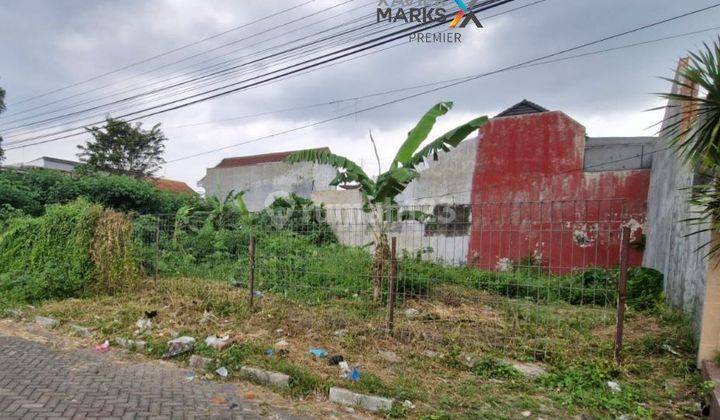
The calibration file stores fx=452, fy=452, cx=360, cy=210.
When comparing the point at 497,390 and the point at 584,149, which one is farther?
the point at 584,149

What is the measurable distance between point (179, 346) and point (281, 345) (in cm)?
122

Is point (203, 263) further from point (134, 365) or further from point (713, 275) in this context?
point (713, 275)

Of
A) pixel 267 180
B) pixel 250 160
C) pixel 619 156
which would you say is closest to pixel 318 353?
pixel 619 156

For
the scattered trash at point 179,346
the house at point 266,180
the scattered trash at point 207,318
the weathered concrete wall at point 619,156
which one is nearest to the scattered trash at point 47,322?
the scattered trash at point 207,318

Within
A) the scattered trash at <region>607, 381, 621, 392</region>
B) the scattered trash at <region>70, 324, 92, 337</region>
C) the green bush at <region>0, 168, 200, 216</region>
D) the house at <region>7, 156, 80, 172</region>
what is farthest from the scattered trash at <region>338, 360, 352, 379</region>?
the house at <region>7, 156, 80, 172</region>

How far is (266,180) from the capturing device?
22766 mm

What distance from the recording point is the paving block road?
3754 mm

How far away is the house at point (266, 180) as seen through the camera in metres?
21.2

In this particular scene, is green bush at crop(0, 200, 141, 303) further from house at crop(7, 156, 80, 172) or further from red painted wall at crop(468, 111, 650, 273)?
house at crop(7, 156, 80, 172)

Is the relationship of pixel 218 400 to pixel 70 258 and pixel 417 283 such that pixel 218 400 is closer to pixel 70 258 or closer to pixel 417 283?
pixel 417 283

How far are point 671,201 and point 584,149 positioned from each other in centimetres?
489

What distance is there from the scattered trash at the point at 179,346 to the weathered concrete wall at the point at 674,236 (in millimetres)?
5373

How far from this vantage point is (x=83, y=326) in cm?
658

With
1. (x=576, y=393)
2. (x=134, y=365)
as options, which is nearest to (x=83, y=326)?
(x=134, y=365)
